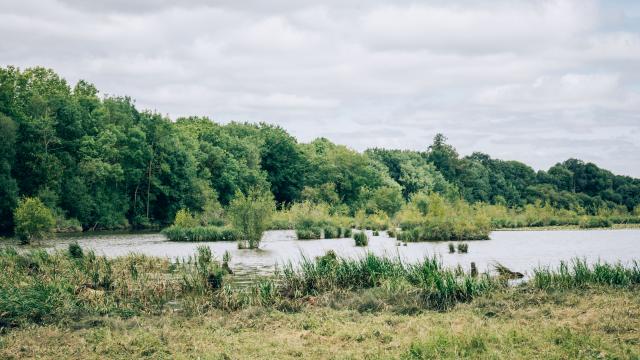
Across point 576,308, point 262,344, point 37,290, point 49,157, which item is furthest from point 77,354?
point 49,157

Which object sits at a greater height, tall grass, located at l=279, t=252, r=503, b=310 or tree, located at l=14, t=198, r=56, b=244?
tree, located at l=14, t=198, r=56, b=244

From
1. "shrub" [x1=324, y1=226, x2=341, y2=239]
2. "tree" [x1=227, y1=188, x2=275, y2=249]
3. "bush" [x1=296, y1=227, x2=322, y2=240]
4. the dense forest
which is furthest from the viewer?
the dense forest

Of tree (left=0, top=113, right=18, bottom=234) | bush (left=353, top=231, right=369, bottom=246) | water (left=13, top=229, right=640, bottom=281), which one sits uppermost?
tree (left=0, top=113, right=18, bottom=234)

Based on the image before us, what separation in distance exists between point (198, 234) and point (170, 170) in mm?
32661

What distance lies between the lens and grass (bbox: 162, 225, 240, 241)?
2147 inches

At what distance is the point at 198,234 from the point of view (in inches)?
2189

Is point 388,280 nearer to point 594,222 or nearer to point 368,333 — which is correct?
point 368,333

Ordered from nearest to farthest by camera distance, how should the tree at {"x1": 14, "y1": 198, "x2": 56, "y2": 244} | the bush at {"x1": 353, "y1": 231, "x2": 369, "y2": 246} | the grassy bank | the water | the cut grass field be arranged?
the cut grass field < the grassy bank < the water < the bush at {"x1": 353, "y1": 231, "x2": 369, "y2": 246} < the tree at {"x1": 14, "y1": 198, "x2": 56, "y2": 244}

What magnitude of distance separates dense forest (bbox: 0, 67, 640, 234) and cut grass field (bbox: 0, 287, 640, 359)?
153 ft

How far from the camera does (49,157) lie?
6906cm

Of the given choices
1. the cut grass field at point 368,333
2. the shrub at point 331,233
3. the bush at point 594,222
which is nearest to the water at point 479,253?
the cut grass field at point 368,333

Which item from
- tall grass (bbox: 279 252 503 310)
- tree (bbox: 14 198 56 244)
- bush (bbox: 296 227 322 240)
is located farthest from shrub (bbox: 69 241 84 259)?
bush (bbox: 296 227 322 240)

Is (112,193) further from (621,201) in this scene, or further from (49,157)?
(621,201)

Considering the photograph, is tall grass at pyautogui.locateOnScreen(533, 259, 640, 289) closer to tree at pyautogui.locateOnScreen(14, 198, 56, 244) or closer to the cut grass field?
the cut grass field
